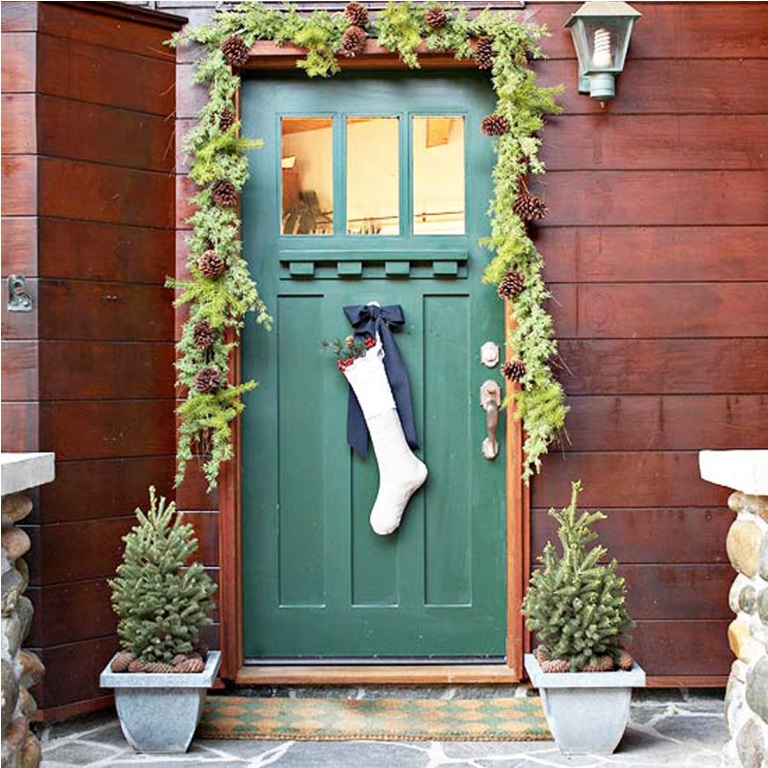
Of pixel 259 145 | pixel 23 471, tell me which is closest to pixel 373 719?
pixel 23 471

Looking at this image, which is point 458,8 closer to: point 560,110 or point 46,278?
point 560,110

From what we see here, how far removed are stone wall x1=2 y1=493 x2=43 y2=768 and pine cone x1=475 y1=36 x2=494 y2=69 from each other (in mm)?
2055

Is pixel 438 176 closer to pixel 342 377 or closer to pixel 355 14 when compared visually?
pixel 355 14

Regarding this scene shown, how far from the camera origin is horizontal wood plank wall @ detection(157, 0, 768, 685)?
13.0 feet

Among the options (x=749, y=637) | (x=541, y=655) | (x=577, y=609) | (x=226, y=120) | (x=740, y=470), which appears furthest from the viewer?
(x=226, y=120)

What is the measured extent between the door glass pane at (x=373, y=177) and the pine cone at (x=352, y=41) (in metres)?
0.26

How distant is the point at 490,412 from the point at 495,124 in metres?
0.98

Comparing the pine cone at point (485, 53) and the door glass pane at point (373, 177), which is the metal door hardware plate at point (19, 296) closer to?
the door glass pane at point (373, 177)

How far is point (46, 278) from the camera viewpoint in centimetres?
367

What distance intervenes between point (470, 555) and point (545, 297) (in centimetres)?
95

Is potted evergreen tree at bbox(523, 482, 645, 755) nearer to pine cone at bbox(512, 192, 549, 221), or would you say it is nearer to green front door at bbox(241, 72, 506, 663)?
green front door at bbox(241, 72, 506, 663)

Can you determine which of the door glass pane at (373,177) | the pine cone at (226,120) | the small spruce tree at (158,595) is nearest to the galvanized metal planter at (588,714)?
the small spruce tree at (158,595)

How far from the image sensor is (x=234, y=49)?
3.87 meters

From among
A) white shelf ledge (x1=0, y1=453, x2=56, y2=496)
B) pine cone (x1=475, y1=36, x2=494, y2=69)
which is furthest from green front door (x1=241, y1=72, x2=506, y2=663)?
white shelf ledge (x1=0, y1=453, x2=56, y2=496)
